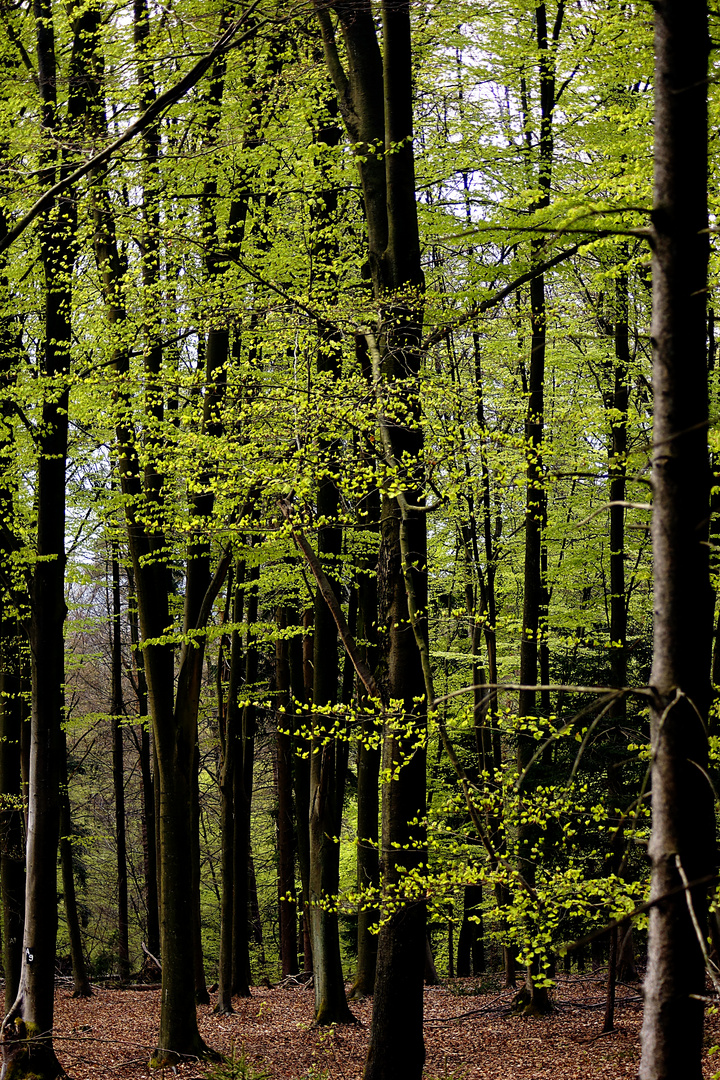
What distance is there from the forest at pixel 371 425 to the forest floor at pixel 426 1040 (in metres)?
0.20

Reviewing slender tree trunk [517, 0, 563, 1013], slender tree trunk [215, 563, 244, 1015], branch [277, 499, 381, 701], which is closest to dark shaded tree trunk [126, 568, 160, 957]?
slender tree trunk [215, 563, 244, 1015]

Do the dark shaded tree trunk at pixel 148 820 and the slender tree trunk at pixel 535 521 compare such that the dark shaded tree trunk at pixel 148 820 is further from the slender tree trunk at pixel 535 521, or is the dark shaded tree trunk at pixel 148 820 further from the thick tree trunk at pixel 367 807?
A: the slender tree trunk at pixel 535 521

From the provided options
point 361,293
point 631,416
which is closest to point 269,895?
point 631,416

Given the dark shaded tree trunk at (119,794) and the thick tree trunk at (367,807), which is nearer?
the thick tree trunk at (367,807)

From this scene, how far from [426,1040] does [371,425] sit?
860 cm

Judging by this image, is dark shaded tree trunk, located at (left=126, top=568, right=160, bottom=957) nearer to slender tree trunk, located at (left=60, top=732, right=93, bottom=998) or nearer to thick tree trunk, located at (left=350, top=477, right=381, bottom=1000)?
slender tree trunk, located at (left=60, top=732, right=93, bottom=998)

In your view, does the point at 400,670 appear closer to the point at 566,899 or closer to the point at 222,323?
the point at 566,899

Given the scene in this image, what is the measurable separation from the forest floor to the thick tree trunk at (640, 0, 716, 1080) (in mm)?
5062

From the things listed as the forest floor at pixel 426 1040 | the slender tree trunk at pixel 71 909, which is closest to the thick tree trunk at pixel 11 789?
the forest floor at pixel 426 1040

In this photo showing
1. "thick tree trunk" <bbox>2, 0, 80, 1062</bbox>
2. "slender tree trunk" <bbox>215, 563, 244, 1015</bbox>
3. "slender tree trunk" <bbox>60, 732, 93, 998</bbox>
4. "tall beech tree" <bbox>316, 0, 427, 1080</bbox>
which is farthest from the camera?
"slender tree trunk" <bbox>60, 732, 93, 998</bbox>

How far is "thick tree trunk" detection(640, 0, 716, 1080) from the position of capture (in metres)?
2.66

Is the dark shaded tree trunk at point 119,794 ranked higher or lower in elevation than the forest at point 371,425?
lower

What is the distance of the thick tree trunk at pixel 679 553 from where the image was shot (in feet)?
8.73

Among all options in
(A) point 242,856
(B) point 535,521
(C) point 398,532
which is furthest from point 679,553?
(A) point 242,856
